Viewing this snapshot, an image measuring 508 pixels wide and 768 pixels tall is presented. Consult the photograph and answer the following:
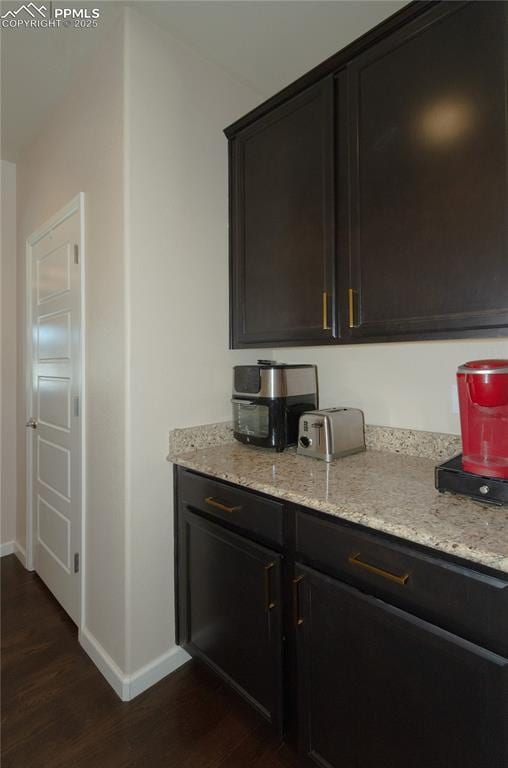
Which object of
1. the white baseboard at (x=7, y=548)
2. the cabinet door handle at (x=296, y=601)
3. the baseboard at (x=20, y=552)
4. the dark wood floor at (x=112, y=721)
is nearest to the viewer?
the cabinet door handle at (x=296, y=601)

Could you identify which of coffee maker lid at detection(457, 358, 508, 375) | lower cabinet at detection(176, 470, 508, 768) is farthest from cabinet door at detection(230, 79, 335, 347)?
lower cabinet at detection(176, 470, 508, 768)

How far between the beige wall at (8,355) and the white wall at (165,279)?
5.42 feet

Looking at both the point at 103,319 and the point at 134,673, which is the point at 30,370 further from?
the point at 134,673

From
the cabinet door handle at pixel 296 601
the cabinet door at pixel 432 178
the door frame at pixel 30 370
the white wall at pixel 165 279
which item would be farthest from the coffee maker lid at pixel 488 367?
the door frame at pixel 30 370

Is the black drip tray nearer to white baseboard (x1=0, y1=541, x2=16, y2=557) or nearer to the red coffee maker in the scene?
the red coffee maker

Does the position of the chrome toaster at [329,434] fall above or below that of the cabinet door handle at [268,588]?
above

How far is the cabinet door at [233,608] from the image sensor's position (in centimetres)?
121

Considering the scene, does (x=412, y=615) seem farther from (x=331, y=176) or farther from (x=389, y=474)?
(x=331, y=176)

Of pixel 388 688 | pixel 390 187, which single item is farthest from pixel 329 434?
pixel 390 187

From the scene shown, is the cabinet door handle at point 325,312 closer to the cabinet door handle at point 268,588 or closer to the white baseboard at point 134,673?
the cabinet door handle at point 268,588

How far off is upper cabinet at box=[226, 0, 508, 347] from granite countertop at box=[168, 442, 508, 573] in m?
0.47

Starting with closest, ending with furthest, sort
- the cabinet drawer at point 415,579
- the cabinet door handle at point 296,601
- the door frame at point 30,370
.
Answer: the cabinet drawer at point 415,579 → the cabinet door handle at point 296,601 → the door frame at point 30,370

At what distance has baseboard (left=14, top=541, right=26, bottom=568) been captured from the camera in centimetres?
248

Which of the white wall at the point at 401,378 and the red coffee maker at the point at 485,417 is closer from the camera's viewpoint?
the red coffee maker at the point at 485,417
